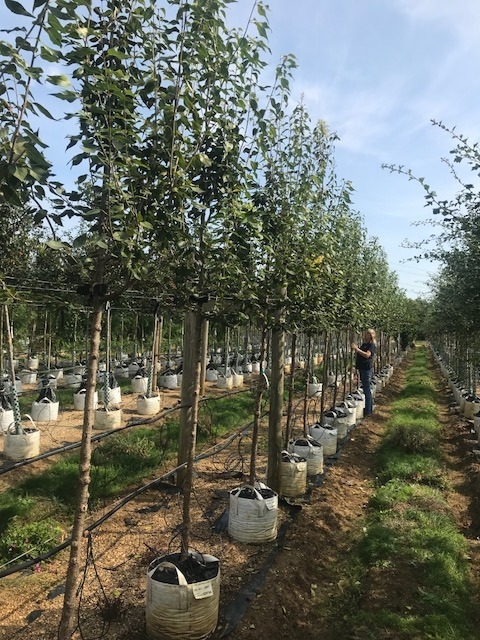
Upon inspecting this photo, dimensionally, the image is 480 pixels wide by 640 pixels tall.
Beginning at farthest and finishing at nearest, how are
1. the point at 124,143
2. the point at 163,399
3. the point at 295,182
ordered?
the point at 163,399 → the point at 295,182 → the point at 124,143

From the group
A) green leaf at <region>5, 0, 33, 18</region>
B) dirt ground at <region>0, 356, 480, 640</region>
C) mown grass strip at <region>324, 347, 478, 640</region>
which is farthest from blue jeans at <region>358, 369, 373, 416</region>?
green leaf at <region>5, 0, 33, 18</region>

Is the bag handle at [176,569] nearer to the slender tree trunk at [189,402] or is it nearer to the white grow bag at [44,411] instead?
the slender tree trunk at [189,402]

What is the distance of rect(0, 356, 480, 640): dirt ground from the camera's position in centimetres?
367

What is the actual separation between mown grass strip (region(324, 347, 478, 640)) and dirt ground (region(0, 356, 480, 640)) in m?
0.11

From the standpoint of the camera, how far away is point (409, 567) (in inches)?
184

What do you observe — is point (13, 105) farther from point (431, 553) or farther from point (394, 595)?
point (431, 553)

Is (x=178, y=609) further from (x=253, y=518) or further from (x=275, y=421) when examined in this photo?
(x=275, y=421)

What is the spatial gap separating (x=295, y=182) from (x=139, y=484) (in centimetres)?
496

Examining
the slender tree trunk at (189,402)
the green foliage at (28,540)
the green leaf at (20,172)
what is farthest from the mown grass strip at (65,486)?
the green leaf at (20,172)

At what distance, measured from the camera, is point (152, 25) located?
2561 mm

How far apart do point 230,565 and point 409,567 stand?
68.9 inches

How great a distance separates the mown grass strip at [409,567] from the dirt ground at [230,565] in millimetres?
114

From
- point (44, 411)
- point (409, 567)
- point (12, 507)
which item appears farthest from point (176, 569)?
point (44, 411)

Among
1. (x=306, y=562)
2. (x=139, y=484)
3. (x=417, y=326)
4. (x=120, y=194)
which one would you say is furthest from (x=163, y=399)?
(x=417, y=326)
